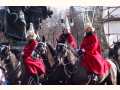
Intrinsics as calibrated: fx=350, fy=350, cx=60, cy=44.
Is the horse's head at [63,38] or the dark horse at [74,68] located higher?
the horse's head at [63,38]

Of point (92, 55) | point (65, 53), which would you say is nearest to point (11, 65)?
point (65, 53)

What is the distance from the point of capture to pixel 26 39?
3.22 metres

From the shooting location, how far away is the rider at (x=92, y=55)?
319cm

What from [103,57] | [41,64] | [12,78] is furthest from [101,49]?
[12,78]

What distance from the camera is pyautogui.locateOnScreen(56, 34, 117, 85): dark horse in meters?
3.20

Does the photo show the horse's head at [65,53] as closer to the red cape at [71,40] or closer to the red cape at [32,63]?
the red cape at [71,40]

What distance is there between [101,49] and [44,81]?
0.60 metres

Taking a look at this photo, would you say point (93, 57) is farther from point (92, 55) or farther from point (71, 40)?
point (71, 40)

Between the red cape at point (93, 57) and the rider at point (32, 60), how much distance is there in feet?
1.30

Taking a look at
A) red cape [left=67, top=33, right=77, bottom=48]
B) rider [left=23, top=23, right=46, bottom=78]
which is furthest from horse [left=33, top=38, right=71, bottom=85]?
red cape [left=67, top=33, right=77, bottom=48]

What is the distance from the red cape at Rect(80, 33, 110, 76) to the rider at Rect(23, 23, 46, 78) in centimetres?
40

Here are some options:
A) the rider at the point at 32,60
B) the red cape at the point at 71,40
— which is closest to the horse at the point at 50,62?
the rider at the point at 32,60
